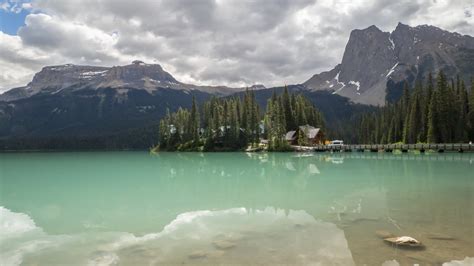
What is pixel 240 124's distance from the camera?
116812mm

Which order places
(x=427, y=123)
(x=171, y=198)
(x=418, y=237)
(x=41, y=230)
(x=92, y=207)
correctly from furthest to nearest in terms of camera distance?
(x=427, y=123), (x=171, y=198), (x=92, y=207), (x=41, y=230), (x=418, y=237)

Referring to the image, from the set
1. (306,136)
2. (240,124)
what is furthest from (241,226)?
(240,124)

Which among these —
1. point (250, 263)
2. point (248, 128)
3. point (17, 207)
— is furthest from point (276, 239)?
point (248, 128)

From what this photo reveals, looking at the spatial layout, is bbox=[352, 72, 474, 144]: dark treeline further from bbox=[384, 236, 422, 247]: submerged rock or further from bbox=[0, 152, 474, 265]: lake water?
bbox=[384, 236, 422, 247]: submerged rock

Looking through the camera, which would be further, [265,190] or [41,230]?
[265,190]

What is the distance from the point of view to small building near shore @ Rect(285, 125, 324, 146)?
108819 millimetres

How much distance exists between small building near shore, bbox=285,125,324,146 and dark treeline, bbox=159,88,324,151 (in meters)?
2.98

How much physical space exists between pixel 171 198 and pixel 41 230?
29.8 ft

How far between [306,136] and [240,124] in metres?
21.1

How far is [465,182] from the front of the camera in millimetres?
28094

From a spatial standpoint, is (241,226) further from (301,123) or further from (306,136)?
(301,123)

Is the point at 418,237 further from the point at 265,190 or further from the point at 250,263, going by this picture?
the point at 265,190

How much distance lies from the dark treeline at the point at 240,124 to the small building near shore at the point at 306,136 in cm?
298

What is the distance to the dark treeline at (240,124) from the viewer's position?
109438mm
